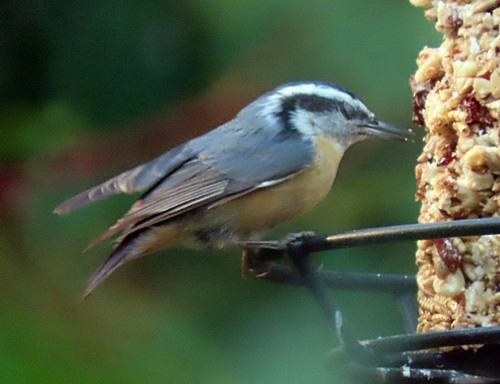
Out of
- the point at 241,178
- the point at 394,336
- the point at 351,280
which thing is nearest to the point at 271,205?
the point at 241,178

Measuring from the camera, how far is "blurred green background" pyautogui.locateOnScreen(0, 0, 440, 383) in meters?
2.71

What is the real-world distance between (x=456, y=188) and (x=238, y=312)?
955 mm

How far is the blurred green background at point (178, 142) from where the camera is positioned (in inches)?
107

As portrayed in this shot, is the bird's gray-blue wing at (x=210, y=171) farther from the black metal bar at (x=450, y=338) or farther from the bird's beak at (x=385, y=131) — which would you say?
the black metal bar at (x=450, y=338)

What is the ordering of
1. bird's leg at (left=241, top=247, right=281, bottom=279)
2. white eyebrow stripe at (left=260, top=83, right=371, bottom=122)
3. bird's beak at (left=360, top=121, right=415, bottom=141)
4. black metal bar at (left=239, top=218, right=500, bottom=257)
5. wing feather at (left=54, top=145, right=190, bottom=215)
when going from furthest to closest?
white eyebrow stripe at (left=260, top=83, right=371, bottom=122)
bird's beak at (left=360, top=121, right=415, bottom=141)
wing feather at (left=54, top=145, right=190, bottom=215)
bird's leg at (left=241, top=247, right=281, bottom=279)
black metal bar at (left=239, top=218, right=500, bottom=257)

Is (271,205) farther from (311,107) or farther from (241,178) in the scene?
(311,107)

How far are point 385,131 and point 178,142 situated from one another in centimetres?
52

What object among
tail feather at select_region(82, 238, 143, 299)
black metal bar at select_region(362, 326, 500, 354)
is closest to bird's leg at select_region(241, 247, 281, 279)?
tail feather at select_region(82, 238, 143, 299)

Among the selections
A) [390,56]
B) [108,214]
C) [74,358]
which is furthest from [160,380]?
[390,56]

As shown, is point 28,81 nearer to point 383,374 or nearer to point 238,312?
point 238,312

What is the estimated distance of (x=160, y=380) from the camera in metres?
2.44

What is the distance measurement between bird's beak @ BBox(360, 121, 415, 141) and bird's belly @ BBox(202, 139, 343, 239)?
6.0 inches

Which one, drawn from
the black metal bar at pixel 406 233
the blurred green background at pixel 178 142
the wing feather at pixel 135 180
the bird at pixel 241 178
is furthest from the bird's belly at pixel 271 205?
the black metal bar at pixel 406 233

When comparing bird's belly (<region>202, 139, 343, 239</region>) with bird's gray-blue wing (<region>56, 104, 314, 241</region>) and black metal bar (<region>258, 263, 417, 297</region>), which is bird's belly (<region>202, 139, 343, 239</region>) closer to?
bird's gray-blue wing (<region>56, 104, 314, 241</region>)
